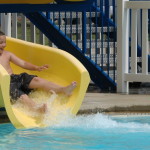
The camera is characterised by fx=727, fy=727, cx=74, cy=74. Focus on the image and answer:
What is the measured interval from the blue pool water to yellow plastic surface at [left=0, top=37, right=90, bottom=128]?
15 cm

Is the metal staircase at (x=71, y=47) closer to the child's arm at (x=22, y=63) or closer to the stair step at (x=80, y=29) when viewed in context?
the stair step at (x=80, y=29)

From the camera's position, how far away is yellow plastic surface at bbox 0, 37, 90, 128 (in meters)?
6.77

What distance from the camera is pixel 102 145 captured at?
6.07 m

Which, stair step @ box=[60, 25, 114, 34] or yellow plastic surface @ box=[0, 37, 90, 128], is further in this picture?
stair step @ box=[60, 25, 114, 34]

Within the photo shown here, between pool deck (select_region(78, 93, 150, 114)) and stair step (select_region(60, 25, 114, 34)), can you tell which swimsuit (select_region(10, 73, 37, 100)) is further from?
stair step (select_region(60, 25, 114, 34))

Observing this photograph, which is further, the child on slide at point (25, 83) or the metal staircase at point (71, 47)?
the metal staircase at point (71, 47)

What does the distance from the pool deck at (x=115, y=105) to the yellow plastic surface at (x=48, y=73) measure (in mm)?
428

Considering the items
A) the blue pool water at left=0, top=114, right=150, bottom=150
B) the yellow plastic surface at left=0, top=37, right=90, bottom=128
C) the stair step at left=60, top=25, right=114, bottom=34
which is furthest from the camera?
the stair step at left=60, top=25, right=114, bottom=34

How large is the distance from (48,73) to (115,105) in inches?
32.4

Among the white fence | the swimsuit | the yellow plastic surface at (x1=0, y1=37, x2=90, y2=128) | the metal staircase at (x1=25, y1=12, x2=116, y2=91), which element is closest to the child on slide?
the swimsuit

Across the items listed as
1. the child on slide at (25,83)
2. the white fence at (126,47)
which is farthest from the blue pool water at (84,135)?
the white fence at (126,47)

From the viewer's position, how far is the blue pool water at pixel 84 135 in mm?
6012

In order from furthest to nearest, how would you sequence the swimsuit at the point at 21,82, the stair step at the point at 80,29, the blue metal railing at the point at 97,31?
1. the stair step at the point at 80,29
2. the blue metal railing at the point at 97,31
3. the swimsuit at the point at 21,82

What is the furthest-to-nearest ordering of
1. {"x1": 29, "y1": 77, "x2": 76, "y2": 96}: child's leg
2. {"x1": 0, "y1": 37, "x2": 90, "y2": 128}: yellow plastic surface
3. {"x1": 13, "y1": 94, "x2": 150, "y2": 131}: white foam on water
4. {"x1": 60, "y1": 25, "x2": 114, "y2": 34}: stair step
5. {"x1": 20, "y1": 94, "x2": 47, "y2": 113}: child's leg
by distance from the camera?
{"x1": 60, "y1": 25, "x2": 114, "y2": 34}: stair step, {"x1": 29, "y1": 77, "x2": 76, "y2": 96}: child's leg, {"x1": 20, "y1": 94, "x2": 47, "y2": 113}: child's leg, {"x1": 13, "y1": 94, "x2": 150, "y2": 131}: white foam on water, {"x1": 0, "y1": 37, "x2": 90, "y2": 128}: yellow plastic surface
